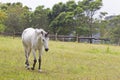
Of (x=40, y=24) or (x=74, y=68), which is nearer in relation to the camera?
(x=74, y=68)

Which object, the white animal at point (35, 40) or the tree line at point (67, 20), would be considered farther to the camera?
the tree line at point (67, 20)

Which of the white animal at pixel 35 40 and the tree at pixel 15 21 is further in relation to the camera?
the tree at pixel 15 21

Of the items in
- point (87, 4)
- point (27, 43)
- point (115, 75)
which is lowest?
point (115, 75)

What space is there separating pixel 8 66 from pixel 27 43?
1.07m

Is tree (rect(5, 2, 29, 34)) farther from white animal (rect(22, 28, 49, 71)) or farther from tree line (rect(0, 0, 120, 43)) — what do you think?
white animal (rect(22, 28, 49, 71))

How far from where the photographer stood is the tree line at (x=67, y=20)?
54.0 meters

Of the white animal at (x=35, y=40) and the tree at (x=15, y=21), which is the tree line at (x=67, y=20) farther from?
the white animal at (x=35, y=40)

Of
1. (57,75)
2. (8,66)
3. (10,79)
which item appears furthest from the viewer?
(8,66)

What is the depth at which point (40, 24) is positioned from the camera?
181 feet

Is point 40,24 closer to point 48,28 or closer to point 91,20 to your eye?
point 48,28

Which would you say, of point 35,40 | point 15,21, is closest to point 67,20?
point 15,21

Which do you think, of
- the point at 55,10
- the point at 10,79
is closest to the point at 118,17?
the point at 55,10

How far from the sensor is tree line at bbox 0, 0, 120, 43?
54031 mm

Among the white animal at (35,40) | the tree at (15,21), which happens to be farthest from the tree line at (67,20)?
the white animal at (35,40)
